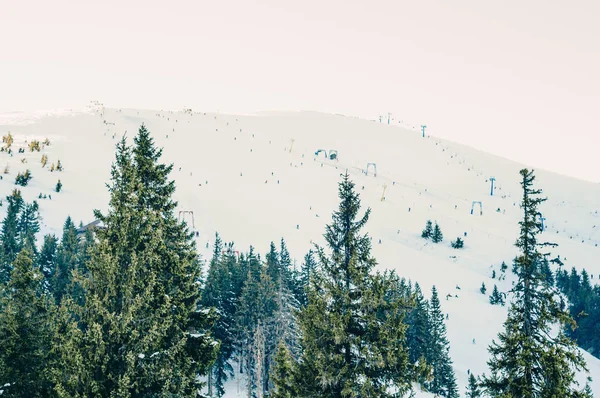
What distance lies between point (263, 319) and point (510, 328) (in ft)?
83.7

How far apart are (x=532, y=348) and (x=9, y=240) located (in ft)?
140

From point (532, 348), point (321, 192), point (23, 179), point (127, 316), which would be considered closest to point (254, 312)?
point (127, 316)

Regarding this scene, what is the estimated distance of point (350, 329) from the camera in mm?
12656

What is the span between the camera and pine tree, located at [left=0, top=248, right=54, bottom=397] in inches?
547

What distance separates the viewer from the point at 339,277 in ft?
42.6

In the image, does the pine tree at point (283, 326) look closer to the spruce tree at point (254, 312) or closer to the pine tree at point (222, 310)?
the spruce tree at point (254, 312)

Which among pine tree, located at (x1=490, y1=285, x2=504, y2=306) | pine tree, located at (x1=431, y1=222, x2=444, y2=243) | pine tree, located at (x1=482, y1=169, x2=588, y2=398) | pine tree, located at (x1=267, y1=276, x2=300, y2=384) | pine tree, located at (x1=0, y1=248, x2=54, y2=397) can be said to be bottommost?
pine tree, located at (x1=490, y1=285, x2=504, y2=306)

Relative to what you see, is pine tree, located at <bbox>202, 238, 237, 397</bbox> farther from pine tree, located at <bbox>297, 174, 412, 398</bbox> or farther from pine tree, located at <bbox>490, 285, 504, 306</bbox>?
pine tree, located at <bbox>490, 285, 504, 306</bbox>

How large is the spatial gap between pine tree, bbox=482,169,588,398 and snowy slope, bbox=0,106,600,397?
3026 cm

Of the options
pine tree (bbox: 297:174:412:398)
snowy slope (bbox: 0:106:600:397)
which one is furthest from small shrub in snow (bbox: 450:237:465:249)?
pine tree (bbox: 297:174:412:398)

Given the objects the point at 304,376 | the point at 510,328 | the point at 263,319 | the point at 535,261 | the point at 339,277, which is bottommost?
the point at 263,319

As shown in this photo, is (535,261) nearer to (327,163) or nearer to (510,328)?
(510,328)

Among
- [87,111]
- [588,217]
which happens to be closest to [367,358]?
[588,217]

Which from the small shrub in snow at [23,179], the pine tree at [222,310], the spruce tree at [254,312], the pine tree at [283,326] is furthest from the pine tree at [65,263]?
the small shrub in snow at [23,179]
